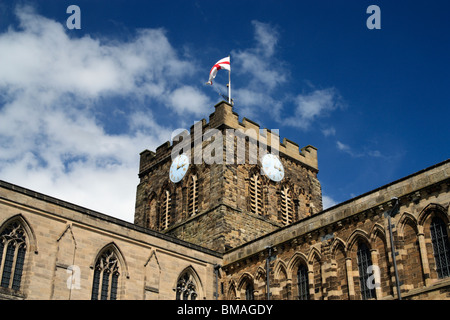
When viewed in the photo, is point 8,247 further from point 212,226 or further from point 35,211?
Answer: point 212,226

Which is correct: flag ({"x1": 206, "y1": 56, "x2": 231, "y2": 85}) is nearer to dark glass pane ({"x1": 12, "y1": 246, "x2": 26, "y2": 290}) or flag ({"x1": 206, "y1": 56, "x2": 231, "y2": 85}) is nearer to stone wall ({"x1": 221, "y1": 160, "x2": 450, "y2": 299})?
stone wall ({"x1": 221, "y1": 160, "x2": 450, "y2": 299})

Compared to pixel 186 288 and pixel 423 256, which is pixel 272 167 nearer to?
pixel 186 288

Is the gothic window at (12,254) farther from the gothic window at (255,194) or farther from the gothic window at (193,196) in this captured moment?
the gothic window at (255,194)

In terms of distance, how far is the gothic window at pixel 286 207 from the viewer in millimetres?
41438

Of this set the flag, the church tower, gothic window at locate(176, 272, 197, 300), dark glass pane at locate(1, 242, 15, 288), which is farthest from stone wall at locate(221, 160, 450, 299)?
the flag

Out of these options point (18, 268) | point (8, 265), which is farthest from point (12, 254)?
point (18, 268)

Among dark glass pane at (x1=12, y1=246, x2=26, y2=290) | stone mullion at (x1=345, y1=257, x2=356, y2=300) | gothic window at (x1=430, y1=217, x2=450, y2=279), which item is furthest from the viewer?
stone mullion at (x1=345, y1=257, x2=356, y2=300)

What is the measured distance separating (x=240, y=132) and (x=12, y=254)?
1816 cm

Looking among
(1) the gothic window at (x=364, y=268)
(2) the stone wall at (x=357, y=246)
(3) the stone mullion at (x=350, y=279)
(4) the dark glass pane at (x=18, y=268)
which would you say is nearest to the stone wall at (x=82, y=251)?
(4) the dark glass pane at (x=18, y=268)

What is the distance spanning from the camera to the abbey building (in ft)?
82.0

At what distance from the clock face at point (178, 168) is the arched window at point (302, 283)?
13710 mm

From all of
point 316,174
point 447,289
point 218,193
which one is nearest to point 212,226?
point 218,193

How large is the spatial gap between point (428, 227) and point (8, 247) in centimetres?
1665

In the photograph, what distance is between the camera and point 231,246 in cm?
3650
